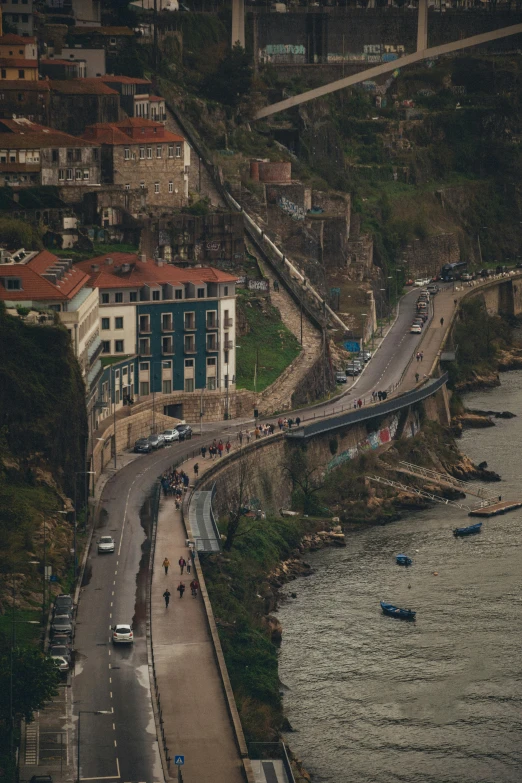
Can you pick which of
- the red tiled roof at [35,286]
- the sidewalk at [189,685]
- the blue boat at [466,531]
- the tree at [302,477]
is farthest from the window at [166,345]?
the sidewalk at [189,685]


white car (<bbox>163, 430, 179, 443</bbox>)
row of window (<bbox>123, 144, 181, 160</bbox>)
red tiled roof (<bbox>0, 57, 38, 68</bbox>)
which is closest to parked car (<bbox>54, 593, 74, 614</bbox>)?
white car (<bbox>163, 430, 179, 443</bbox>)

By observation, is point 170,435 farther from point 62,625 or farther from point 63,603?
point 62,625

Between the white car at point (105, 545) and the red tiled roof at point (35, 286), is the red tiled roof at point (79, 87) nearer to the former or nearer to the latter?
the red tiled roof at point (35, 286)

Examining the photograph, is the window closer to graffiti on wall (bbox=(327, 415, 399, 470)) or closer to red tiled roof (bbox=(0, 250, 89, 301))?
red tiled roof (bbox=(0, 250, 89, 301))

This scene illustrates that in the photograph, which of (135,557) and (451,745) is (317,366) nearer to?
(135,557)

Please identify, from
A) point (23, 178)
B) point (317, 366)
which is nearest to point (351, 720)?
point (317, 366)
